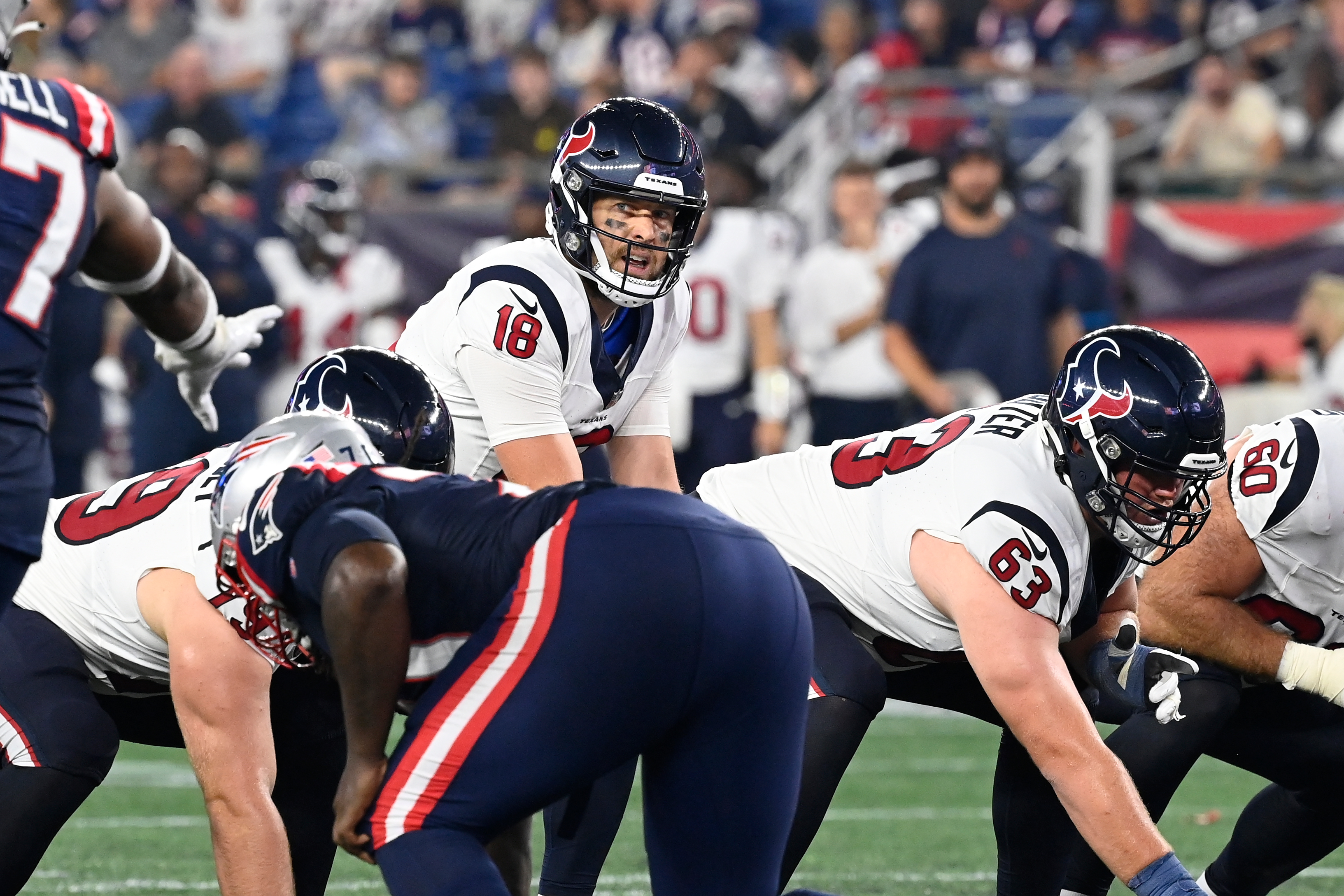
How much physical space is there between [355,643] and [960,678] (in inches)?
69.7

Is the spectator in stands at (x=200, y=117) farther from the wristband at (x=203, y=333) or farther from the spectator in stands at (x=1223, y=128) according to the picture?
the wristband at (x=203, y=333)

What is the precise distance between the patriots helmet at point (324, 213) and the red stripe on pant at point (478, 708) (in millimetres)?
6624

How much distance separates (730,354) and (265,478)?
5.92 m

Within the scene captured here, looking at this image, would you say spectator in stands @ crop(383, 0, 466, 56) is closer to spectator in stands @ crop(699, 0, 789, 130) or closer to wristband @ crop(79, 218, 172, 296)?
spectator in stands @ crop(699, 0, 789, 130)

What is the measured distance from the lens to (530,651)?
2570 millimetres

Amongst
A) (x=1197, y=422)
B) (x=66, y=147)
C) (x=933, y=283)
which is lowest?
(x=933, y=283)

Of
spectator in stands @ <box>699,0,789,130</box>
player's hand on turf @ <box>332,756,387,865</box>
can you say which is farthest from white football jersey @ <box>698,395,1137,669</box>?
spectator in stands @ <box>699,0,789,130</box>

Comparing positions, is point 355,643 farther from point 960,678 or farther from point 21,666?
point 960,678

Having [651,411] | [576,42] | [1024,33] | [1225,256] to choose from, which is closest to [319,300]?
[576,42]

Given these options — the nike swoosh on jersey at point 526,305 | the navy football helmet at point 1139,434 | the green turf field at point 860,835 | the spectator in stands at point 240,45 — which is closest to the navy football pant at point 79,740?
the nike swoosh on jersey at point 526,305

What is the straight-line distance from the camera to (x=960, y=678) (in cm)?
395

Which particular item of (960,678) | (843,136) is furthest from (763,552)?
(843,136)

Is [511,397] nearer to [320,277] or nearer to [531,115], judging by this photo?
[320,277]

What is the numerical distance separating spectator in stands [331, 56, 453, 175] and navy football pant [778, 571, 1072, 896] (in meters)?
8.48
